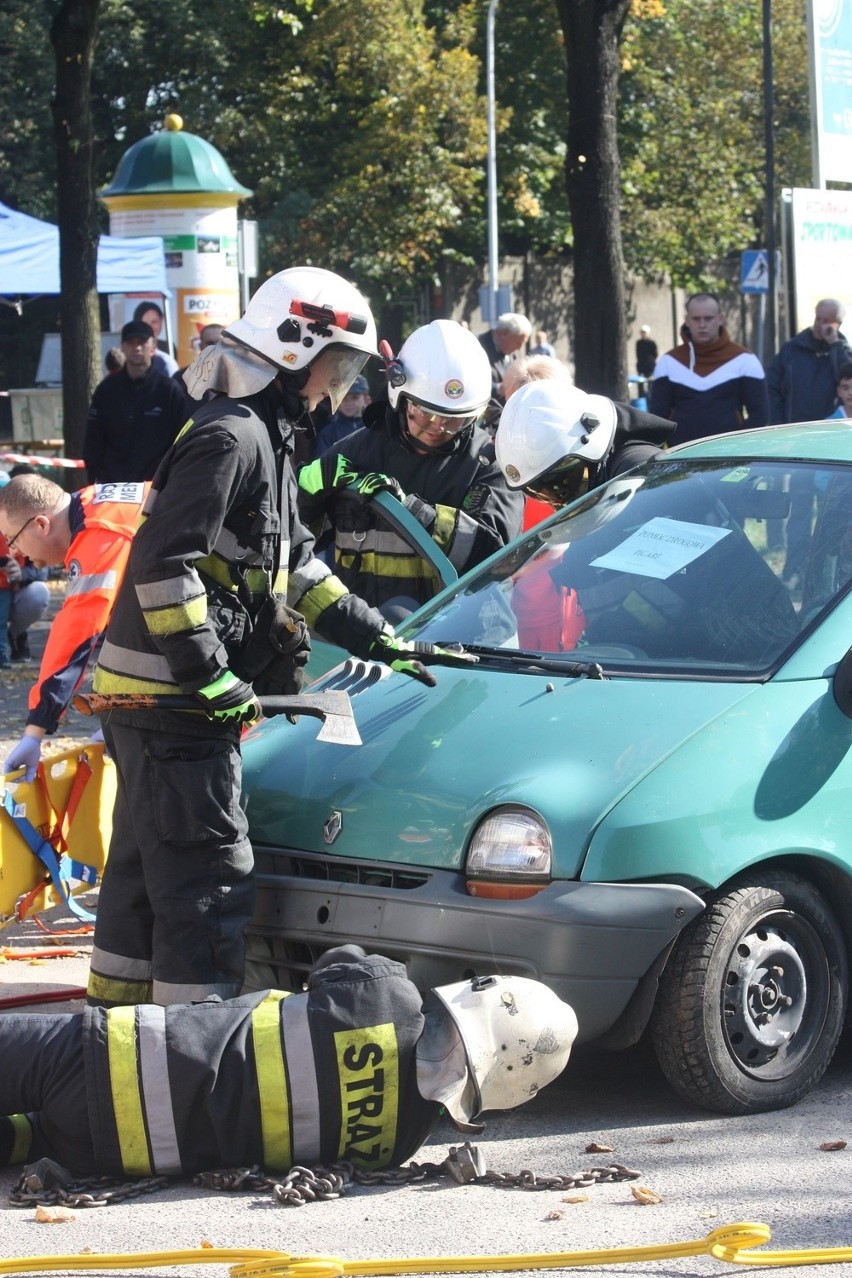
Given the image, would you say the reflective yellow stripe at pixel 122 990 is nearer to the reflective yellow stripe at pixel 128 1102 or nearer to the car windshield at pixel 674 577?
the reflective yellow stripe at pixel 128 1102

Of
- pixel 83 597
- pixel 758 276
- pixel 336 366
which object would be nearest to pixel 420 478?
pixel 83 597

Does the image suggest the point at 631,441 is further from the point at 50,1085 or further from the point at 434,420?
the point at 50,1085

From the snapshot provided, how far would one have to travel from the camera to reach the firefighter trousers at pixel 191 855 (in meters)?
4.35

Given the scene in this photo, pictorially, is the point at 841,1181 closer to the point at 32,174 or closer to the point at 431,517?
the point at 431,517

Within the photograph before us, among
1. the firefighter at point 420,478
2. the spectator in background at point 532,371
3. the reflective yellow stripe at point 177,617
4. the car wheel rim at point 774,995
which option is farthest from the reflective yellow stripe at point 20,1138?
the spectator in background at point 532,371

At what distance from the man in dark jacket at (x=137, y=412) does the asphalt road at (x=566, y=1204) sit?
24.9 ft

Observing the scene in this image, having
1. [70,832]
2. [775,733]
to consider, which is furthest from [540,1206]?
[70,832]

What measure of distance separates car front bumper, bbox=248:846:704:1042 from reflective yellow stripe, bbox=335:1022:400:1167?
31 centimetres

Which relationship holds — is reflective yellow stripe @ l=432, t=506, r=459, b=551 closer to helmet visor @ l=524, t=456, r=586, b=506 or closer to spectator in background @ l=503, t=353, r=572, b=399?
helmet visor @ l=524, t=456, r=586, b=506

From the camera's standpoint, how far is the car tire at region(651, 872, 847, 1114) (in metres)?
4.11

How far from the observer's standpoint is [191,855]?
4.36m

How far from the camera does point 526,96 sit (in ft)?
131

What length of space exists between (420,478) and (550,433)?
0.71 m

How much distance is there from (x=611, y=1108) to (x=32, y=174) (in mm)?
33103
